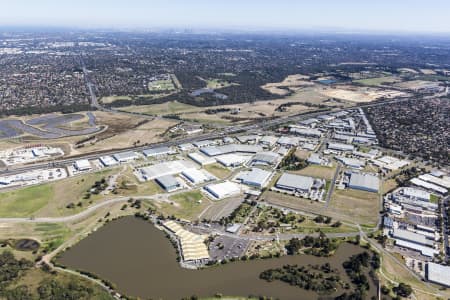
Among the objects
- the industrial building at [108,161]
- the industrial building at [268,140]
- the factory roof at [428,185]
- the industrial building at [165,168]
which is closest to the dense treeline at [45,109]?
the industrial building at [108,161]

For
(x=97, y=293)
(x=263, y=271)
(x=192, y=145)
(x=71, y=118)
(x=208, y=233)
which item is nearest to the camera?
(x=97, y=293)

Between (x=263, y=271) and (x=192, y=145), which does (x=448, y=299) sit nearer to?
(x=263, y=271)

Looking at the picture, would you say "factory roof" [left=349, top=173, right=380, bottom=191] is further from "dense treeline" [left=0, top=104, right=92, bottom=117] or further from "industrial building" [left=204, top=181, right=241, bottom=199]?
"dense treeline" [left=0, top=104, right=92, bottom=117]

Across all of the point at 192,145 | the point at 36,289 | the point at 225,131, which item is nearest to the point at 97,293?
the point at 36,289

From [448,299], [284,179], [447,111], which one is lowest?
[448,299]

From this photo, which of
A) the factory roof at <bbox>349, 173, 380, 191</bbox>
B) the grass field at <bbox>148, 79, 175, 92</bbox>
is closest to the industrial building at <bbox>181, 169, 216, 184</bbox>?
the factory roof at <bbox>349, 173, 380, 191</bbox>

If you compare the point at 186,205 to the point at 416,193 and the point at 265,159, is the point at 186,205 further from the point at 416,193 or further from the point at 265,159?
the point at 416,193
